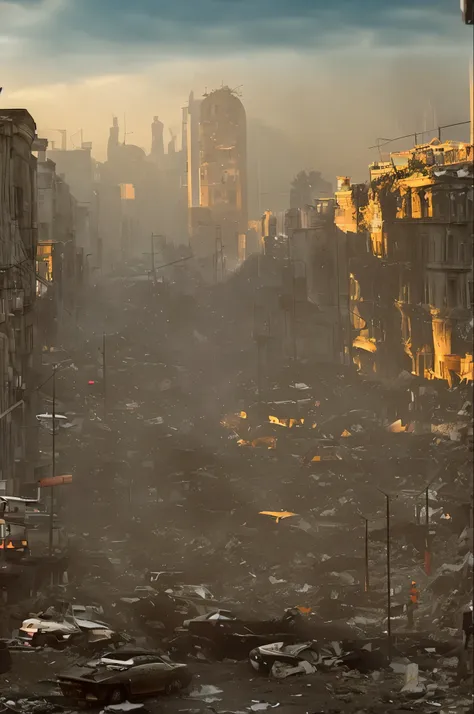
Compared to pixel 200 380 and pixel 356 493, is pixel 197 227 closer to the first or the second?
pixel 200 380

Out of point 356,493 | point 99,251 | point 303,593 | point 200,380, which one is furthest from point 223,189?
point 303,593

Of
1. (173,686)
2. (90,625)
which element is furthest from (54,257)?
(173,686)

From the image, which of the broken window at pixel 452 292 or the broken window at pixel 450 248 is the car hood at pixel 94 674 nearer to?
the broken window at pixel 452 292

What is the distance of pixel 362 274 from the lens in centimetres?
5338

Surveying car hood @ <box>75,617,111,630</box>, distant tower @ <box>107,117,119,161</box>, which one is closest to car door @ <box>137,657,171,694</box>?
car hood @ <box>75,617,111,630</box>

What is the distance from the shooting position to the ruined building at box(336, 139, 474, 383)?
40.9 meters

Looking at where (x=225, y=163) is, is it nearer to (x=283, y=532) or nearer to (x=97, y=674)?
(x=283, y=532)

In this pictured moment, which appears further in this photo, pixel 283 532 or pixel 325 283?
pixel 325 283

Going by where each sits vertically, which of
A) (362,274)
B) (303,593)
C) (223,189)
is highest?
(223,189)

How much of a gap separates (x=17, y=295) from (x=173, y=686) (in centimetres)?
1835

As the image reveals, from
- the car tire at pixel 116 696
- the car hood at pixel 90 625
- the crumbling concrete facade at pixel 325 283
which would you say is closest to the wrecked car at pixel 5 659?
the car hood at pixel 90 625

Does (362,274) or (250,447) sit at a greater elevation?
(362,274)

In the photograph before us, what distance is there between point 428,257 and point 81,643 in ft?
89.9

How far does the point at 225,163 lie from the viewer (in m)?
96.8
